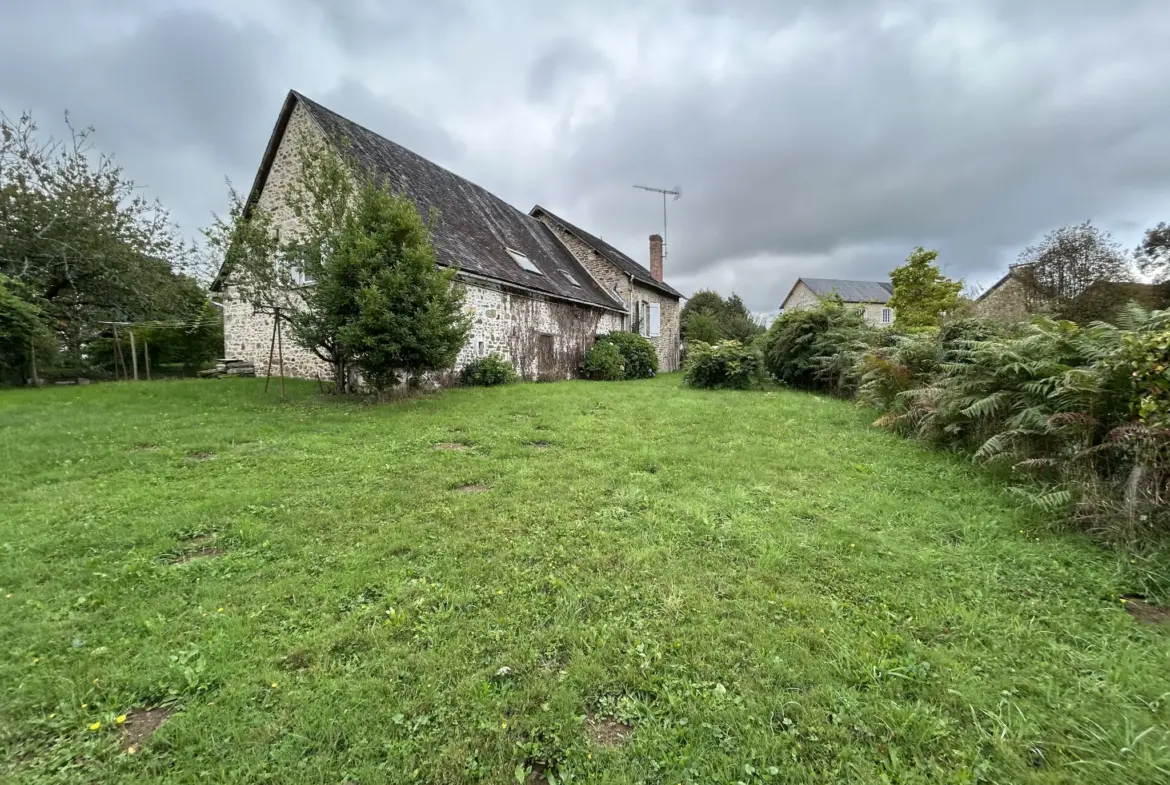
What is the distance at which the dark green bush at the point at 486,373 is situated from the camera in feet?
39.8

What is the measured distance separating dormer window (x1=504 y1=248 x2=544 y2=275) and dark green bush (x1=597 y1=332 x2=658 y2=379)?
12.0 feet

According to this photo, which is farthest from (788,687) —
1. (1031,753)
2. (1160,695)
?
(1160,695)

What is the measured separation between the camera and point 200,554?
3066mm

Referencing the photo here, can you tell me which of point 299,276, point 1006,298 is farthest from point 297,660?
point 1006,298

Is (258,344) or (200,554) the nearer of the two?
(200,554)

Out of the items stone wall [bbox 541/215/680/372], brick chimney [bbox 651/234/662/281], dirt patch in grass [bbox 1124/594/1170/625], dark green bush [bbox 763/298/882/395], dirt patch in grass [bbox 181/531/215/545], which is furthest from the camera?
brick chimney [bbox 651/234/662/281]

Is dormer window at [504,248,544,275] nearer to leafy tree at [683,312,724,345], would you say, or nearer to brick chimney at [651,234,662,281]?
brick chimney at [651,234,662,281]

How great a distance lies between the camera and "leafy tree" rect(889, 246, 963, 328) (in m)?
20.4

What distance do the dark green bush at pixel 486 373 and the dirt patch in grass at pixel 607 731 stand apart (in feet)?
35.2

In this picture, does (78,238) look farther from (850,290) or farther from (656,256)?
(850,290)

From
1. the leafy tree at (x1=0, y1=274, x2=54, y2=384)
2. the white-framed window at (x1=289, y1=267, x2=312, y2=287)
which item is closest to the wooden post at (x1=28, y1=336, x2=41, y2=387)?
the leafy tree at (x1=0, y1=274, x2=54, y2=384)

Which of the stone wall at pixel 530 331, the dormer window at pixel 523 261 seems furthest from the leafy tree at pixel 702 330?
the dormer window at pixel 523 261

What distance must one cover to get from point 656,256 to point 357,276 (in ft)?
62.4

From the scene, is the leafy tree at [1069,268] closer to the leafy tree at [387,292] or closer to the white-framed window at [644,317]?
the white-framed window at [644,317]
